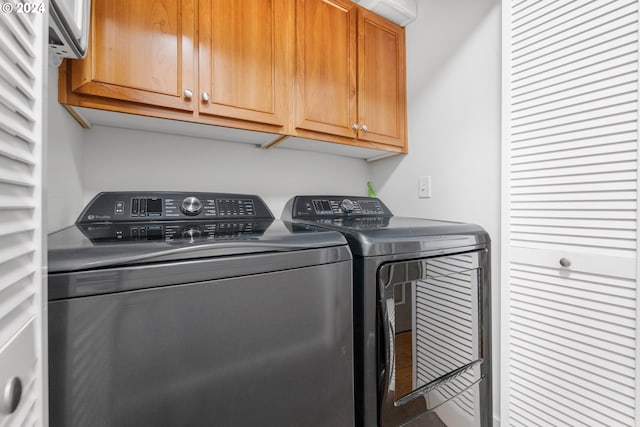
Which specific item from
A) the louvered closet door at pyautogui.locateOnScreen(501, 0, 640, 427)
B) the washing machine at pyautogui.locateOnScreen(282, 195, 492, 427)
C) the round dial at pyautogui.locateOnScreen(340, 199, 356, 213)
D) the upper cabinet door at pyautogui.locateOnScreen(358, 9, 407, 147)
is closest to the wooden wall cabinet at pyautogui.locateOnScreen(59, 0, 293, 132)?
the upper cabinet door at pyautogui.locateOnScreen(358, 9, 407, 147)

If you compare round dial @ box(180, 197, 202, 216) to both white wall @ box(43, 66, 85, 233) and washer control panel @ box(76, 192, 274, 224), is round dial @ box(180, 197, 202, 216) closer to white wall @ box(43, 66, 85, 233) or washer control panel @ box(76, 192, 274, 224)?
washer control panel @ box(76, 192, 274, 224)

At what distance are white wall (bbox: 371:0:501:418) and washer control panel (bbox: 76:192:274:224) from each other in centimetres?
97

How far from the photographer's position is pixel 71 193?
1.03m

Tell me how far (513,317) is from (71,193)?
6.16 ft

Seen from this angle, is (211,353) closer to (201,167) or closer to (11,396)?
(11,396)

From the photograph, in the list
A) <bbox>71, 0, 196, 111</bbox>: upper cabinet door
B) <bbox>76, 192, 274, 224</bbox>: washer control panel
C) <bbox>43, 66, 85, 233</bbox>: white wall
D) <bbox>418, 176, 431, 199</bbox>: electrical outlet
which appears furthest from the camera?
<bbox>418, 176, 431, 199</bbox>: electrical outlet

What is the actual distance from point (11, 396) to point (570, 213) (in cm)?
150

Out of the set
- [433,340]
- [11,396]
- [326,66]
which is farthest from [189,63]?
[433,340]

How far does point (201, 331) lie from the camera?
60 cm

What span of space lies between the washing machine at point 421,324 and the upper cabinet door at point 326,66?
676mm

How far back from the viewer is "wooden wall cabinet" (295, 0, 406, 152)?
1373 millimetres

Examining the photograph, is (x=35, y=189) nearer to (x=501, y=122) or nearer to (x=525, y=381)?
(x=501, y=122)

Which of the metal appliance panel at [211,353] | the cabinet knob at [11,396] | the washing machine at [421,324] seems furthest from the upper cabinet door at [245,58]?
the cabinet knob at [11,396]

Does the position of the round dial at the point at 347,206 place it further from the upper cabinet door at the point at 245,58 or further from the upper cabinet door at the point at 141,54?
the upper cabinet door at the point at 141,54
